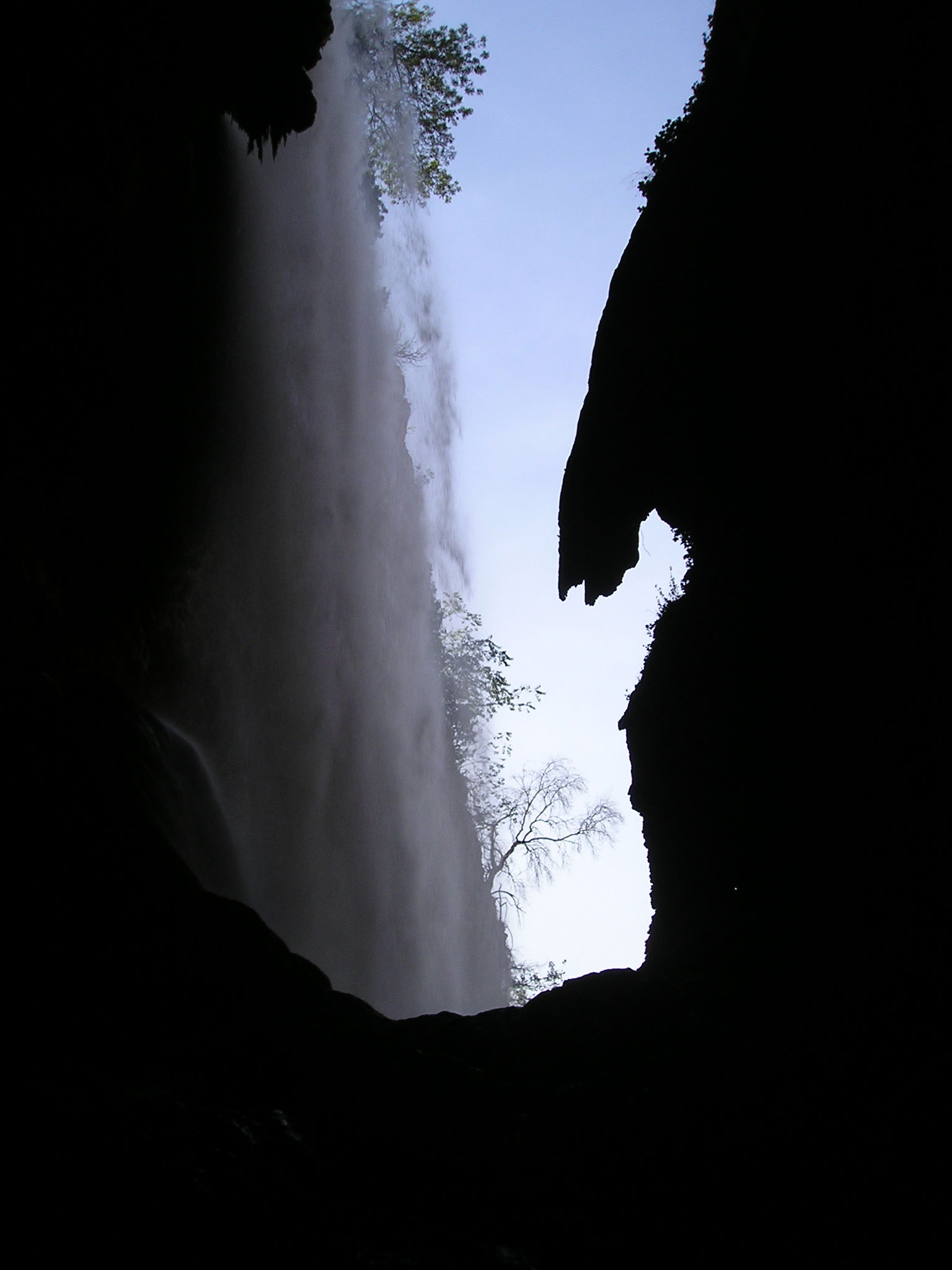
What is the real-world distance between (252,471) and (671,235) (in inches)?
259

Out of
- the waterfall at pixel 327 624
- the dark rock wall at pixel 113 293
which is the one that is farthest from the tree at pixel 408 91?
the dark rock wall at pixel 113 293

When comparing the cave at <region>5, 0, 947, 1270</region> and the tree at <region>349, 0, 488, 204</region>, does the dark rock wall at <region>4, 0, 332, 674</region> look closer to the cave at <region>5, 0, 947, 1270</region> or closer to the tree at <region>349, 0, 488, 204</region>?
the cave at <region>5, 0, 947, 1270</region>

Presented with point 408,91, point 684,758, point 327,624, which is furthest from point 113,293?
point 408,91

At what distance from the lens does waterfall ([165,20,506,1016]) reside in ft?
39.2

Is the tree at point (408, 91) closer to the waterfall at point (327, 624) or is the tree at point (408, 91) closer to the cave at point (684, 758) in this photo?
the waterfall at point (327, 624)

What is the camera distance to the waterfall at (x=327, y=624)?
12.0 m

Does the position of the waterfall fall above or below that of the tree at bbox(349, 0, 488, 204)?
below

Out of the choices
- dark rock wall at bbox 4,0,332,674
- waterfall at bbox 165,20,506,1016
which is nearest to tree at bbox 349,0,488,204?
waterfall at bbox 165,20,506,1016

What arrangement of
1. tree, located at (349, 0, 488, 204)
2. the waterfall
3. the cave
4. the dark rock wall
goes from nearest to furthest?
the cave, the dark rock wall, the waterfall, tree, located at (349, 0, 488, 204)

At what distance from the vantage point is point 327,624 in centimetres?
1519

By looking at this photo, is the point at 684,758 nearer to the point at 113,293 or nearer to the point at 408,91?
the point at 113,293

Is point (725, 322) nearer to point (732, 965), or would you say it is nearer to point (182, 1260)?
point (732, 965)

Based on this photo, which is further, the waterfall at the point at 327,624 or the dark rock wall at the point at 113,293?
the waterfall at the point at 327,624

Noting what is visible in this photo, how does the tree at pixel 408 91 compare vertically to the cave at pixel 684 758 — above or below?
above
